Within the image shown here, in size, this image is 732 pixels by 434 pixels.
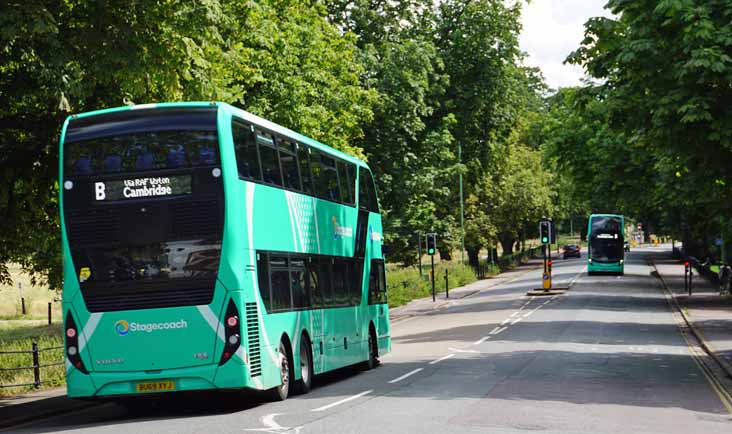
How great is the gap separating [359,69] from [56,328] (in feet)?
54.0

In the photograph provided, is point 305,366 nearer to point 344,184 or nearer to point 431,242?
point 344,184

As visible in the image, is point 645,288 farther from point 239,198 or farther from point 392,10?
point 239,198

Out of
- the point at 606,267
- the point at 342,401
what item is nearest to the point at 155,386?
the point at 342,401

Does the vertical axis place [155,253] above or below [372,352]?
above

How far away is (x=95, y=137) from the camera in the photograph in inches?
610

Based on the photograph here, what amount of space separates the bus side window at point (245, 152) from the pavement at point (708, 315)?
34.2ft

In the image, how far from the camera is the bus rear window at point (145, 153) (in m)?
15.4

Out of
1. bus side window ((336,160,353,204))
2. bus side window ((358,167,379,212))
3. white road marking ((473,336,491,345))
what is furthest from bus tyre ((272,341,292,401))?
white road marking ((473,336,491,345))

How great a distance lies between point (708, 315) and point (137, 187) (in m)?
29.1

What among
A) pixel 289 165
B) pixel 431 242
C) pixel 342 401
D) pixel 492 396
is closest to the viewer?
pixel 342 401

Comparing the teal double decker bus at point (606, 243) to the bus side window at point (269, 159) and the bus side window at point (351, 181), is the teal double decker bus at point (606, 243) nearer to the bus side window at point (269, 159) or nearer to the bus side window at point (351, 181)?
the bus side window at point (351, 181)

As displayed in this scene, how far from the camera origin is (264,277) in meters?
16.6

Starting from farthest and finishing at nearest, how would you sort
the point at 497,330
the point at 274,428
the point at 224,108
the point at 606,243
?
the point at 606,243 → the point at 497,330 → the point at 224,108 → the point at 274,428

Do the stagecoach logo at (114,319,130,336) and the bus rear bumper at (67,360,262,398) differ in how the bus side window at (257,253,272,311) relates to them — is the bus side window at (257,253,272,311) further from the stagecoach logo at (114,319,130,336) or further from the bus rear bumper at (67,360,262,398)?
the stagecoach logo at (114,319,130,336)
